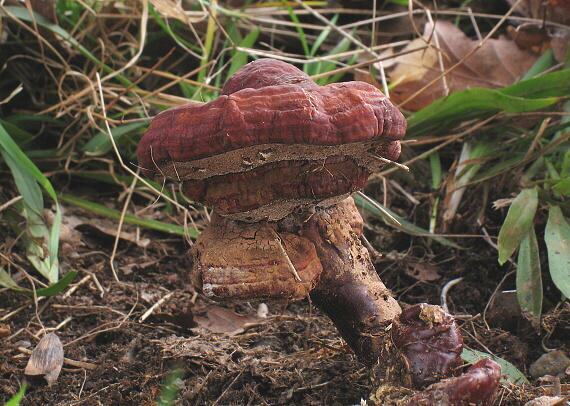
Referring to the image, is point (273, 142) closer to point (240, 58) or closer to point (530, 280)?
point (530, 280)

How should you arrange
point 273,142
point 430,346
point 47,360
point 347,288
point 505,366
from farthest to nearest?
point 47,360 → point 505,366 → point 347,288 → point 430,346 → point 273,142

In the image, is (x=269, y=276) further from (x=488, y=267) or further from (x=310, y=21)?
(x=310, y=21)

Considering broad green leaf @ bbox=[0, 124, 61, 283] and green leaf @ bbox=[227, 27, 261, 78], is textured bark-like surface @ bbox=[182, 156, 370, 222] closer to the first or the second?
broad green leaf @ bbox=[0, 124, 61, 283]

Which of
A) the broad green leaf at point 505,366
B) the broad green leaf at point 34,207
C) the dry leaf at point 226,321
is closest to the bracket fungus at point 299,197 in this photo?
the broad green leaf at point 505,366

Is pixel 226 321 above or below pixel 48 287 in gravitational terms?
below

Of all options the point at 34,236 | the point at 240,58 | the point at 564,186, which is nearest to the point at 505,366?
the point at 564,186

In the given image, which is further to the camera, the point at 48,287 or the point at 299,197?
the point at 48,287

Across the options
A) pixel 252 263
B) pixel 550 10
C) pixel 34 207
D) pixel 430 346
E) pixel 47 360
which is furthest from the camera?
pixel 550 10

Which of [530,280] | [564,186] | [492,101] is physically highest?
[492,101]
